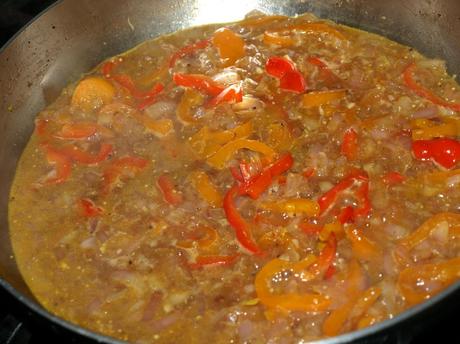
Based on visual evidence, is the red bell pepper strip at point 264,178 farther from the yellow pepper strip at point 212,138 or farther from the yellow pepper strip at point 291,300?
the yellow pepper strip at point 291,300

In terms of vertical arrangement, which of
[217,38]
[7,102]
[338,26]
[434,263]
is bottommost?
Answer: [434,263]

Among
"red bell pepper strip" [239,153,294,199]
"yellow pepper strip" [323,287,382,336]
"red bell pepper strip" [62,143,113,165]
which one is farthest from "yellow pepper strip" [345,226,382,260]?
"red bell pepper strip" [62,143,113,165]

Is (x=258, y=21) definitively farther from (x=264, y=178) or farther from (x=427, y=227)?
(x=427, y=227)

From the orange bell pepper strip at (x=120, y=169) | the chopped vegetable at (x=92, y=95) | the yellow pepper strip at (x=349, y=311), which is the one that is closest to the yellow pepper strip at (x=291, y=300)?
the yellow pepper strip at (x=349, y=311)

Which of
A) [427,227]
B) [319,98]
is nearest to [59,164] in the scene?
[319,98]

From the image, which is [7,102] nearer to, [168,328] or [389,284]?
[168,328]

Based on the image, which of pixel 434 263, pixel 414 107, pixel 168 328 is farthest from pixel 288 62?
pixel 168 328
